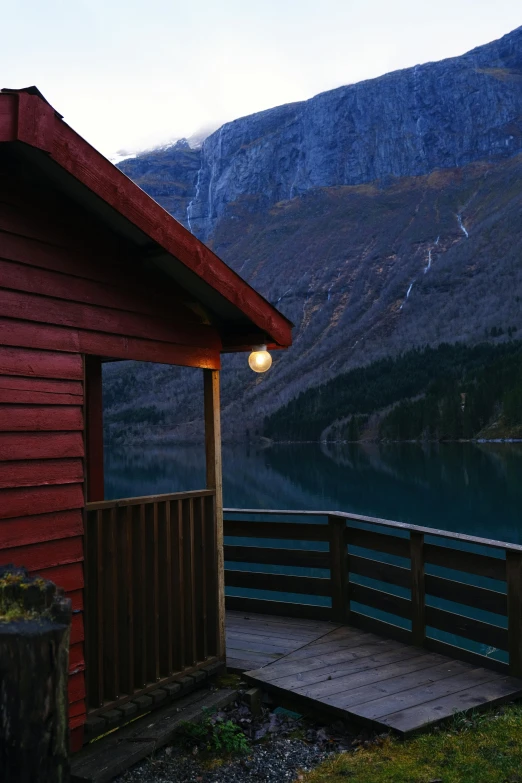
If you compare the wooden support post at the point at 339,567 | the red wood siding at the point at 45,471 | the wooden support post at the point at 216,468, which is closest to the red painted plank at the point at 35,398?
the red wood siding at the point at 45,471

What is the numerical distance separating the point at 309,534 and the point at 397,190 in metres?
194

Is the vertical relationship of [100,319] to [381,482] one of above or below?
above

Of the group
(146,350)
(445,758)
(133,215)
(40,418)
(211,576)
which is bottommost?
(445,758)

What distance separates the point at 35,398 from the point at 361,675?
3.14 metres

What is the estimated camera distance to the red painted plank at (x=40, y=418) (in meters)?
4.06

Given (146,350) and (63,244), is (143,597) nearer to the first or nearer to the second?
(146,350)

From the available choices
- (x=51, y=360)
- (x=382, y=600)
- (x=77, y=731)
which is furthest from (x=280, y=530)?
(x=51, y=360)

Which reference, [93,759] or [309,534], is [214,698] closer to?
[93,759]

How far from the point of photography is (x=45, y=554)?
4219 mm

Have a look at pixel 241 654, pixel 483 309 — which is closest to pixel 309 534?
pixel 241 654

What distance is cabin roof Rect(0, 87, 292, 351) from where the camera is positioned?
3844mm

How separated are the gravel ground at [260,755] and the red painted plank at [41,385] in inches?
87.8

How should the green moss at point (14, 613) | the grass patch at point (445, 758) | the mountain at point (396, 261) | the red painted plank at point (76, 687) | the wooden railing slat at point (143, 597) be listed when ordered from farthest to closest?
the mountain at point (396, 261) → the wooden railing slat at point (143, 597) → the red painted plank at point (76, 687) → the grass patch at point (445, 758) → the green moss at point (14, 613)

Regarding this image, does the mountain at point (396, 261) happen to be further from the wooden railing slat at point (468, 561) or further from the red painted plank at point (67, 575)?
the red painted plank at point (67, 575)
